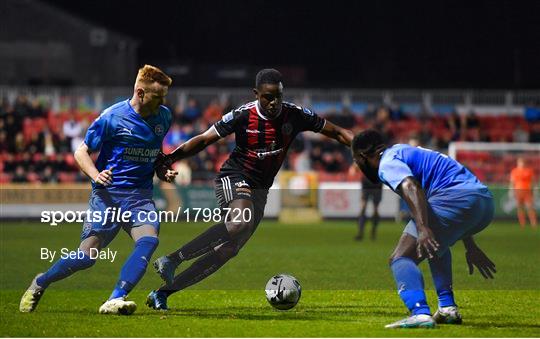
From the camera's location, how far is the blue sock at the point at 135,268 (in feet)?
Result: 33.1

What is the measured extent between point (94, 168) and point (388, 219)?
847 inches

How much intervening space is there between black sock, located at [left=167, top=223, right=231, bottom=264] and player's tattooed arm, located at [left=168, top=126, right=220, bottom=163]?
0.80 m

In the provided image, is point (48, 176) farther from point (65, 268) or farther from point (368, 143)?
point (368, 143)

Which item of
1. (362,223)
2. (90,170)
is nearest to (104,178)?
(90,170)

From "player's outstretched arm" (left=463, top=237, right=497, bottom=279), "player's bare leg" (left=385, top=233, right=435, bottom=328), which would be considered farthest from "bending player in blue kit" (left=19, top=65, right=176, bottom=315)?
"player's outstretched arm" (left=463, top=237, right=497, bottom=279)

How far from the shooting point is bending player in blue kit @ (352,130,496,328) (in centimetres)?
916

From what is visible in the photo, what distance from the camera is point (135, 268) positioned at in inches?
400

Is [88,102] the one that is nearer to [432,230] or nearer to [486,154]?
A: [486,154]

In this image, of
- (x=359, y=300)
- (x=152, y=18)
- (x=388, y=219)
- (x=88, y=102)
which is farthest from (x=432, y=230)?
(x=152, y=18)

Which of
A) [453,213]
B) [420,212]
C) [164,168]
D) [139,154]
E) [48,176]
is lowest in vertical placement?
[48,176]

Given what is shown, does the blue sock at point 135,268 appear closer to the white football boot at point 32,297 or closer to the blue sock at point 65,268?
the blue sock at point 65,268

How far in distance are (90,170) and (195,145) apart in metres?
1.22

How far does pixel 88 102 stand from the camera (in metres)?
37.1

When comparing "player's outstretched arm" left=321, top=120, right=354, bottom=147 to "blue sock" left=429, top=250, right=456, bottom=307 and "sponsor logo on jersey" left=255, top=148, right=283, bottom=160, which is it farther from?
"blue sock" left=429, top=250, right=456, bottom=307
